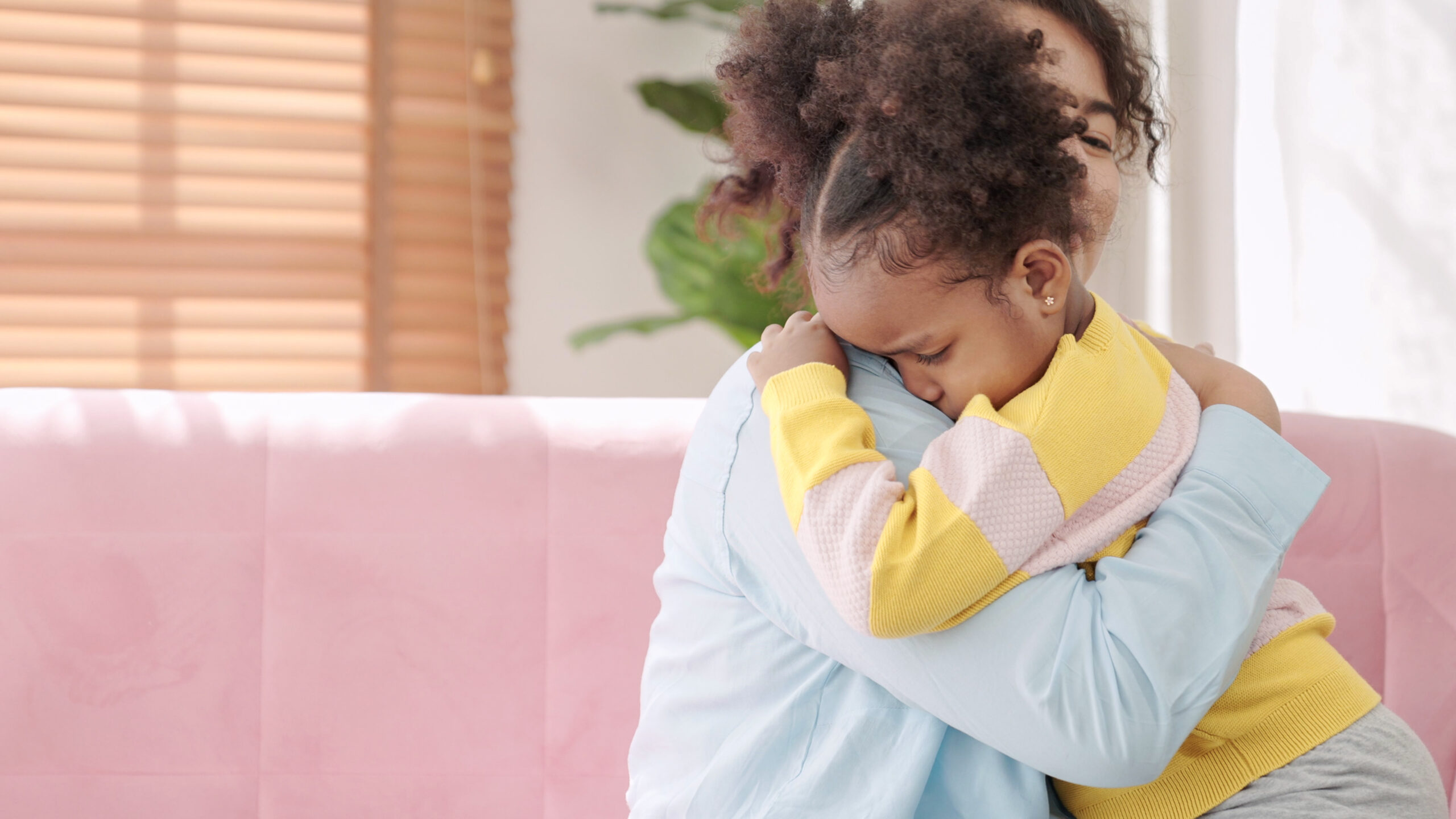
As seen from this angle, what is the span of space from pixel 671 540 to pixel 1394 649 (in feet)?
3.22

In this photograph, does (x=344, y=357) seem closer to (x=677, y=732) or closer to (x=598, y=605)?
(x=598, y=605)

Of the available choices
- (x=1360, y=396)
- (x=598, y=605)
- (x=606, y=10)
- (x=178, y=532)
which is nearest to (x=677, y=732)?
(x=598, y=605)

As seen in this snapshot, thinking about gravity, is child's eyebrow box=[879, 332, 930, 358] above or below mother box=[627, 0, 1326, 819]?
above

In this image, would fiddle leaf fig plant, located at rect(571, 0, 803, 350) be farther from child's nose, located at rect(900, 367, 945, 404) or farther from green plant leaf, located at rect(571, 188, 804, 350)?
child's nose, located at rect(900, 367, 945, 404)

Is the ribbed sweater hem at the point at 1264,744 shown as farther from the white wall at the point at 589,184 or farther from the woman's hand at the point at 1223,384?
the white wall at the point at 589,184

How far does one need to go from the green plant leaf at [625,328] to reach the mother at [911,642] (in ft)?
4.08

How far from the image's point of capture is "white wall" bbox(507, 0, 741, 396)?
2562 mm

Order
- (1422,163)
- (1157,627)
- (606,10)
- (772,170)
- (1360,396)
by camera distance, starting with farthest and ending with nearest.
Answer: (606,10) < (1360,396) < (1422,163) < (772,170) < (1157,627)

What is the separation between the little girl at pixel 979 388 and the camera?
66 centimetres

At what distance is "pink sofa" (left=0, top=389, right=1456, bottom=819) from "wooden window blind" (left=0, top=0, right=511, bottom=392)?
118 cm

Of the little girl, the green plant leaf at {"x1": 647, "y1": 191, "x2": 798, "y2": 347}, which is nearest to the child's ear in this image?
the little girl

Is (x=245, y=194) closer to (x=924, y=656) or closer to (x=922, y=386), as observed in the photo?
(x=922, y=386)

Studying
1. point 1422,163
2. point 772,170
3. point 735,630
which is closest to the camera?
point 735,630

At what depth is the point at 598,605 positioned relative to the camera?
4.07 feet
